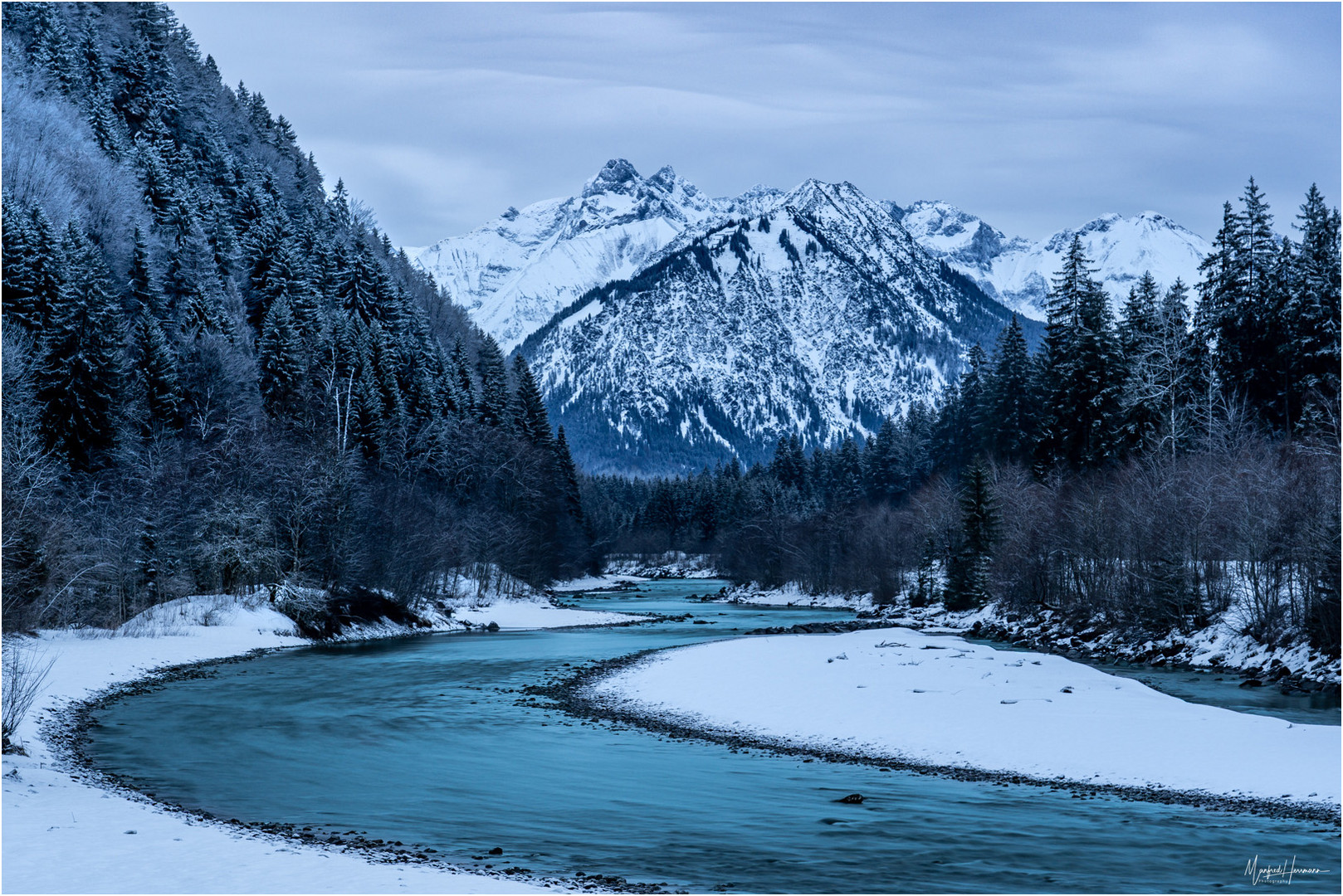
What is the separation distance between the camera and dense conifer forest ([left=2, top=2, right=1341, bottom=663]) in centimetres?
4653

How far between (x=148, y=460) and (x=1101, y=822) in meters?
55.9

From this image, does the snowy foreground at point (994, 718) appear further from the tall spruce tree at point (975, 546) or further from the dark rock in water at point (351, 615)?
the tall spruce tree at point (975, 546)

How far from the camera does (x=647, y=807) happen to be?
1928 centimetres

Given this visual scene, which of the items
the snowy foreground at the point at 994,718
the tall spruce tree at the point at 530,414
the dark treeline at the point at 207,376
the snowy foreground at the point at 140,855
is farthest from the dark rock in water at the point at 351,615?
the tall spruce tree at the point at 530,414

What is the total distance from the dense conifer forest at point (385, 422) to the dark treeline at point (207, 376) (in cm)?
27

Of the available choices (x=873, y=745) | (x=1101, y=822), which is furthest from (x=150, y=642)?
(x=1101, y=822)

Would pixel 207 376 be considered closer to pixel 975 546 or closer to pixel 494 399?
pixel 494 399

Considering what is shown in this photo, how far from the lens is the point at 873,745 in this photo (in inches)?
1033

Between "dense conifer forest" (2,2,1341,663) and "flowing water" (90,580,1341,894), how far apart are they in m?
17.4

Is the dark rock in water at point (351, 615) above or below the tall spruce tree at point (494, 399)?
below

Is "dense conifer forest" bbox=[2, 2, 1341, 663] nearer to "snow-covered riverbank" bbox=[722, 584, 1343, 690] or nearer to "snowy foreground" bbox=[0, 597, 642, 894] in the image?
"snow-covered riverbank" bbox=[722, 584, 1343, 690]

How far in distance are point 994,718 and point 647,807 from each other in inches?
481

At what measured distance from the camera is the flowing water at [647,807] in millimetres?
15344

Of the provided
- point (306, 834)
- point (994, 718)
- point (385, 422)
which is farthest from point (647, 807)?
point (385, 422)
